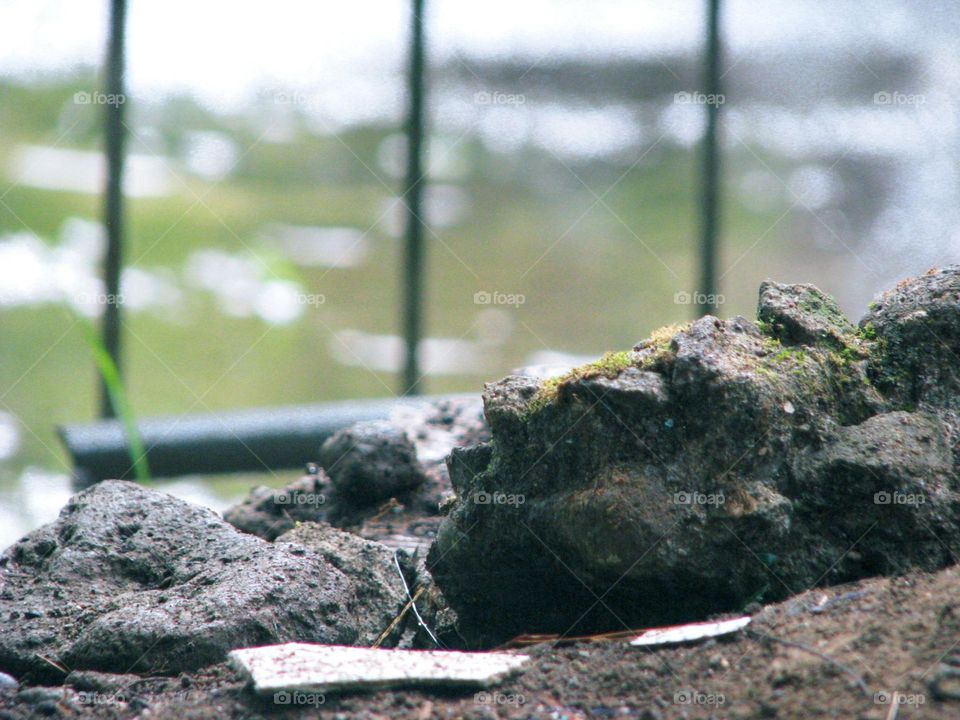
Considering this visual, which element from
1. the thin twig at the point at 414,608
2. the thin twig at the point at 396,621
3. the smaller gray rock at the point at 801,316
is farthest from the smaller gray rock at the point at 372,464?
the smaller gray rock at the point at 801,316

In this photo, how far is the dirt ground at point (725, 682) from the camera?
1.41m

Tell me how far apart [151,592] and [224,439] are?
1.92 m

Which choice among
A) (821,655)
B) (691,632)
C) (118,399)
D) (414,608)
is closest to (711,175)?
(118,399)

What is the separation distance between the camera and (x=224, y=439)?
13.1ft

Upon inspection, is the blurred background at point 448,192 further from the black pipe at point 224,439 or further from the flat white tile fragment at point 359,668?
the flat white tile fragment at point 359,668

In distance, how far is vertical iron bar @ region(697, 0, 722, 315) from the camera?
528cm

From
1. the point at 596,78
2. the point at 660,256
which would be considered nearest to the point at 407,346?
the point at 660,256

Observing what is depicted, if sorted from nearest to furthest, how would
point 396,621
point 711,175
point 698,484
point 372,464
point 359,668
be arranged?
1. point 359,668
2. point 698,484
3. point 396,621
4. point 372,464
5. point 711,175

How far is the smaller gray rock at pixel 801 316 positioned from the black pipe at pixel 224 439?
6.43ft

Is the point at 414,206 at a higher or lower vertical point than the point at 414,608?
higher

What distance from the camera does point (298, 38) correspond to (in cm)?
491

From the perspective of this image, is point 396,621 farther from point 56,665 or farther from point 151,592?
point 56,665

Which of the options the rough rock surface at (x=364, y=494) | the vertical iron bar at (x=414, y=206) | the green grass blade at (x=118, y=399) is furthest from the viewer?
the vertical iron bar at (x=414, y=206)

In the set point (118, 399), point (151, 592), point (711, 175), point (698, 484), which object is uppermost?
point (711, 175)
